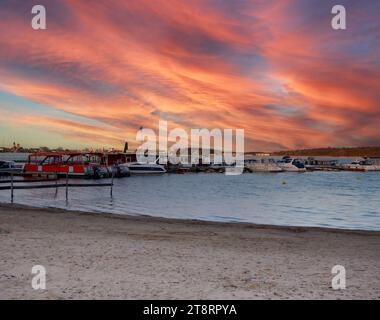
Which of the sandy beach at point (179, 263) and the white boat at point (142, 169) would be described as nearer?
the sandy beach at point (179, 263)

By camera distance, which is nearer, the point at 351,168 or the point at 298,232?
the point at 298,232

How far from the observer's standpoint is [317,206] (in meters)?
37.9

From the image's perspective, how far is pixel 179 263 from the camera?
1017 centimetres

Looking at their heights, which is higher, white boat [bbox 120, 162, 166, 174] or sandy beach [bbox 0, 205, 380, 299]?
white boat [bbox 120, 162, 166, 174]

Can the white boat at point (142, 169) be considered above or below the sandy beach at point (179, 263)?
above

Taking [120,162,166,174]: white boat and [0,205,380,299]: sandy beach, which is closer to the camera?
[0,205,380,299]: sandy beach

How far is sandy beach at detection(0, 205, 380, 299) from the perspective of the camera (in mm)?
7871

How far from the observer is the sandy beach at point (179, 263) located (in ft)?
25.8
